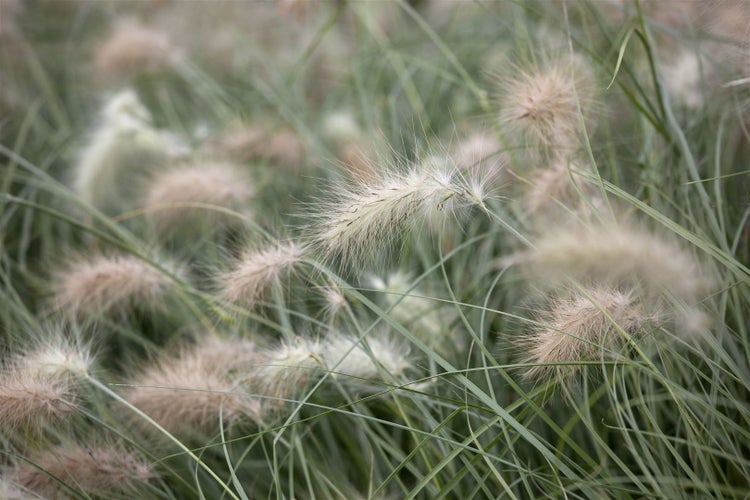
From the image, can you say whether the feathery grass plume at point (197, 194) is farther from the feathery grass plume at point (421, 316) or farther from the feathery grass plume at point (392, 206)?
the feathery grass plume at point (392, 206)

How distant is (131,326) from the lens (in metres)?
1.79

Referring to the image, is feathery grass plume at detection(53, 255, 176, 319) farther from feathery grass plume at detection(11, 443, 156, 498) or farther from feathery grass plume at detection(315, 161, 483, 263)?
feathery grass plume at detection(315, 161, 483, 263)

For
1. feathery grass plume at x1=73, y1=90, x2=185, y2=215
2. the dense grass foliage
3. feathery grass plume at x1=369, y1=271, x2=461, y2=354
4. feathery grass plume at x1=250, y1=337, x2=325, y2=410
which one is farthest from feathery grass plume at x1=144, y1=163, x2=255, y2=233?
feathery grass plume at x1=250, y1=337, x2=325, y2=410

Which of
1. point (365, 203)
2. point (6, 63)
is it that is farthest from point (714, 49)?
point (6, 63)

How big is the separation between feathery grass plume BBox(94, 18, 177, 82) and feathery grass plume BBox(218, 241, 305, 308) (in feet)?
4.16

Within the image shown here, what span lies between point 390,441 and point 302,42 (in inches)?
76.9

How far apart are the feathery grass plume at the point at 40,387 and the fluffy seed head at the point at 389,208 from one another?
0.55 metres

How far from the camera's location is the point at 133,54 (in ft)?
7.38

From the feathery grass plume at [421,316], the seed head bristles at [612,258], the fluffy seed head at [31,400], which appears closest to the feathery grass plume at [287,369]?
the feathery grass plume at [421,316]

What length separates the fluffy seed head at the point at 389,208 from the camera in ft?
3.59

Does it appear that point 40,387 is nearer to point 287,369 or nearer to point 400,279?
point 287,369

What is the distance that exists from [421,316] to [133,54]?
1448 mm

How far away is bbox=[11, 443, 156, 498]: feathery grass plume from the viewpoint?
3.95ft

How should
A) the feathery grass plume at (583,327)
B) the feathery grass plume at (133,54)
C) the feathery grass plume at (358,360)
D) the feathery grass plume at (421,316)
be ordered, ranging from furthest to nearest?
1. the feathery grass plume at (133,54)
2. the feathery grass plume at (421,316)
3. the feathery grass plume at (358,360)
4. the feathery grass plume at (583,327)
